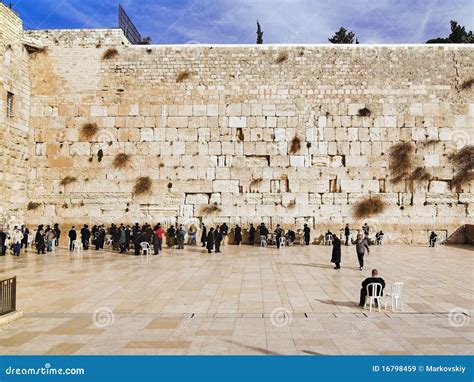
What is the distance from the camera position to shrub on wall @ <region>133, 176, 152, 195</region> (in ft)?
56.1

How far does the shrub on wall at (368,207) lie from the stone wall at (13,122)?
12.7 m

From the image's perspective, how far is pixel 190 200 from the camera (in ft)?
56.3

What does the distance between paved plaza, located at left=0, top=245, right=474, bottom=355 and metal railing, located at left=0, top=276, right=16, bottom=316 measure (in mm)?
244

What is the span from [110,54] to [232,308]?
44.5 ft

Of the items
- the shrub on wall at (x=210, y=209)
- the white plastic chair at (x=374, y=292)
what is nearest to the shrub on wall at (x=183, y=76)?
the shrub on wall at (x=210, y=209)

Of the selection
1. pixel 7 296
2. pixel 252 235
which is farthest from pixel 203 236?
pixel 7 296

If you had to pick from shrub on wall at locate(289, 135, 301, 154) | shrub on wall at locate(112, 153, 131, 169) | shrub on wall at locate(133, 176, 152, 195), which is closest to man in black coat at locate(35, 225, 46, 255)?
shrub on wall at locate(133, 176, 152, 195)

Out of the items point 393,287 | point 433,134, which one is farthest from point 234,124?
point 393,287

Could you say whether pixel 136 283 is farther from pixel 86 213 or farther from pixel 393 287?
pixel 86 213

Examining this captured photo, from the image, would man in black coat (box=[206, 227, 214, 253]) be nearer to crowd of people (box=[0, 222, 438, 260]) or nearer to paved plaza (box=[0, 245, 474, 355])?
crowd of people (box=[0, 222, 438, 260])

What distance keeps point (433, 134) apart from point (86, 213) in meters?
13.8

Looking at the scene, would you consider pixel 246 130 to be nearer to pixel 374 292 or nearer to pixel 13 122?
pixel 13 122

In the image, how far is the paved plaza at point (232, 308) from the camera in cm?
528

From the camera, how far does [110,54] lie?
57.3 feet
